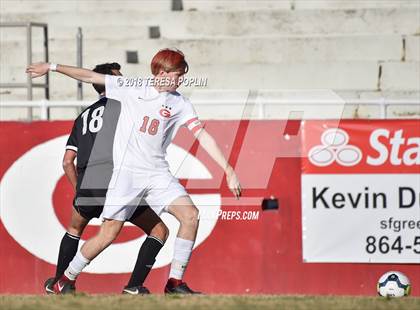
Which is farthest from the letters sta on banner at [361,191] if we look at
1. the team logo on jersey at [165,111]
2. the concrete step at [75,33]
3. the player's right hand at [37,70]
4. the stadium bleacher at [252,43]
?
the concrete step at [75,33]

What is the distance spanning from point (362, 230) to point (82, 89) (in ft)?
15.0

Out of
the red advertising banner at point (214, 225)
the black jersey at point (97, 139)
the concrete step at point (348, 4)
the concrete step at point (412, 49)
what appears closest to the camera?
the black jersey at point (97, 139)

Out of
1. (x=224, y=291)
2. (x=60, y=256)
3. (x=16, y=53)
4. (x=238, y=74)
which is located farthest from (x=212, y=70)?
(x=60, y=256)

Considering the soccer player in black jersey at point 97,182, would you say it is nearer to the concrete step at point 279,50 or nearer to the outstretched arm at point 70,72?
the outstretched arm at point 70,72

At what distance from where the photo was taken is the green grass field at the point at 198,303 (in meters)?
8.22

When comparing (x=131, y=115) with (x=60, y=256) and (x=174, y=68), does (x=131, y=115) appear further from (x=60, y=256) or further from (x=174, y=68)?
(x=60, y=256)

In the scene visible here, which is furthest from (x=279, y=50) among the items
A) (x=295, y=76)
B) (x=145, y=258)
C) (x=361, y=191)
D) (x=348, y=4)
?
(x=145, y=258)

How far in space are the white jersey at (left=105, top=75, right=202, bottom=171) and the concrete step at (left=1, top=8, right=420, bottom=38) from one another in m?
6.46

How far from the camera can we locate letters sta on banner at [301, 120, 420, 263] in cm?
1181

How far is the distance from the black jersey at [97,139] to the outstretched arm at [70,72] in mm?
914

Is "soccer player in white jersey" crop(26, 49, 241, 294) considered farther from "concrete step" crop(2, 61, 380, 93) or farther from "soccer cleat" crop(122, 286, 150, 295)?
"concrete step" crop(2, 61, 380, 93)

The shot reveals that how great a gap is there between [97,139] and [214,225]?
94.0 inches

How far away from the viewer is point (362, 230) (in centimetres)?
1188

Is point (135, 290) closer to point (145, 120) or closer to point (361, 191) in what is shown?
point (145, 120)
